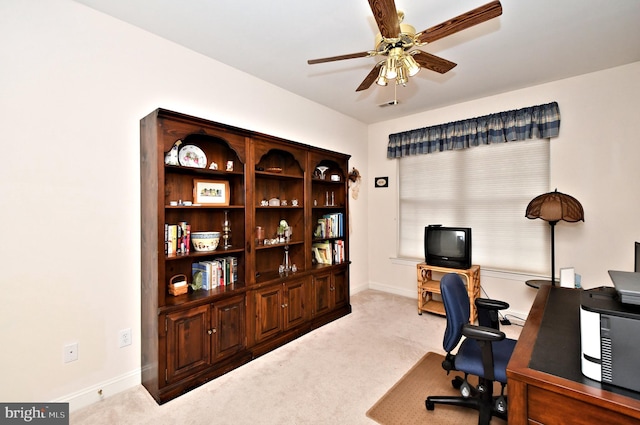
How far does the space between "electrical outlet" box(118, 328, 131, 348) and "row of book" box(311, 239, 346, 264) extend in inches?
78.7

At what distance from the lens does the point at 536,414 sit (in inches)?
39.0

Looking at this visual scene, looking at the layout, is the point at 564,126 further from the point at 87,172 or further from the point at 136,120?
the point at 87,172

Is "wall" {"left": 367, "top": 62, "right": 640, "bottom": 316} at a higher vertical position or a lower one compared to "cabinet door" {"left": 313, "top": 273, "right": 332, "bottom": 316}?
higher

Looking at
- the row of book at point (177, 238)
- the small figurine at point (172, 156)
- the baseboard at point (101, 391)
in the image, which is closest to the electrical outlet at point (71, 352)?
the baseboard at point (101, 391)

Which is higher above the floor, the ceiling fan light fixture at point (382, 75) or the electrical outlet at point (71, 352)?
the ceiling fan light fixture at point (382, 75)

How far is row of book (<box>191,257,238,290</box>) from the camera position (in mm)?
2441

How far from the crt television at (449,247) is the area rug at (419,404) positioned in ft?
4.43

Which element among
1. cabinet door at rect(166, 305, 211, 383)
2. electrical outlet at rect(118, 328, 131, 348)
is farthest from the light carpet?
electrical outlet at rect(118, 328, 131, 348)

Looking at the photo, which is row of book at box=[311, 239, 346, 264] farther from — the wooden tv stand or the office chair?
the office chair

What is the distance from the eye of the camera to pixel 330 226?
361 cm

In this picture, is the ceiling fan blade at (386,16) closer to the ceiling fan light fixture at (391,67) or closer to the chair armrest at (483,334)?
the ceiling fan light fixture at (391,67)

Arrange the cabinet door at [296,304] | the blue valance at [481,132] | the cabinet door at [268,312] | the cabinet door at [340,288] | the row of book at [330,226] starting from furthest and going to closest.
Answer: the row of book at [330,226] < the cabinet door at [340,288] < the blue valance at [481,132] < the cabinet door at [296,304] < the cabinet door at [268,312]

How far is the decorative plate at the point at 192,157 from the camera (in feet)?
7.63

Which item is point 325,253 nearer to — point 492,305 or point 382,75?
point 492,305
